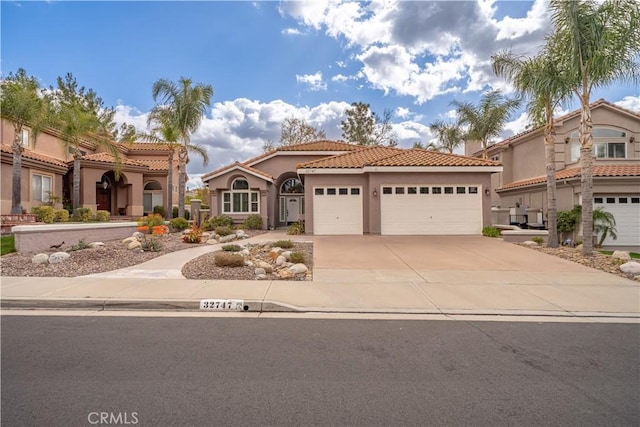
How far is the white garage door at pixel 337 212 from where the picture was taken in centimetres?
1844

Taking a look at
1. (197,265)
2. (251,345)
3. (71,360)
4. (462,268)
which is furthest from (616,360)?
(197,265)

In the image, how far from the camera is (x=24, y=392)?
3426mm

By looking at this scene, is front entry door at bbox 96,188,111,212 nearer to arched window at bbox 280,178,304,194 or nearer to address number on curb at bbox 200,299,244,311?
arched window at bbox 280,178,304,194

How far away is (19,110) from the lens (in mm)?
14836

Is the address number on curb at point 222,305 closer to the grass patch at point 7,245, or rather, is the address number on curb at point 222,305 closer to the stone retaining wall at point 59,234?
the stone retaining wall at point 59,234

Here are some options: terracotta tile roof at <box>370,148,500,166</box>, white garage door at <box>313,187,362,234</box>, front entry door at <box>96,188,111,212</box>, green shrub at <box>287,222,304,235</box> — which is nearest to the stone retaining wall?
green shrub at <box>287,222,304,235</box>

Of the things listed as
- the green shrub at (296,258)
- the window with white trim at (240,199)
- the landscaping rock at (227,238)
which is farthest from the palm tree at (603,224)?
the window with white trim at (240,199)

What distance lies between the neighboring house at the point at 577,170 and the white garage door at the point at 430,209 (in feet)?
17.6

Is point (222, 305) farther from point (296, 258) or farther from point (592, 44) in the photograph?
point (592, 44)

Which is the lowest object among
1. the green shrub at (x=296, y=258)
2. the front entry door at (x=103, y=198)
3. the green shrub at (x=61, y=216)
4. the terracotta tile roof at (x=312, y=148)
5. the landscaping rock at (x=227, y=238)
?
the green shrub at (x=296, y=258)

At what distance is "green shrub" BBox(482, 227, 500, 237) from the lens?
17047mm

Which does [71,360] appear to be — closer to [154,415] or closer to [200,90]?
[154,415]

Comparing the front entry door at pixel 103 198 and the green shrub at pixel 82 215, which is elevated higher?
the front entry door at pixel 103 198

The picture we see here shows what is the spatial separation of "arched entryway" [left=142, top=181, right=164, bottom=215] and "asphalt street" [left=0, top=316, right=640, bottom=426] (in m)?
23.4
